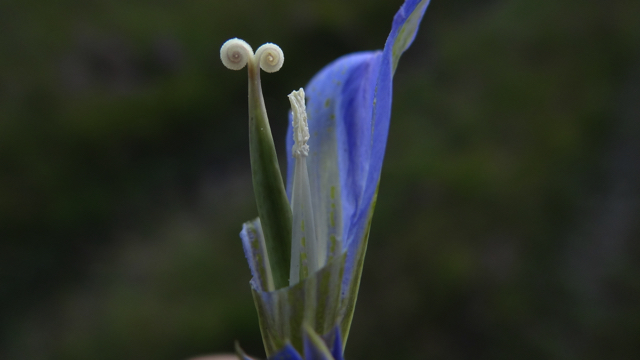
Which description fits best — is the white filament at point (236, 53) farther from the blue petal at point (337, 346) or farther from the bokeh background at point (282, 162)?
the bokeh background at point (282, 162)

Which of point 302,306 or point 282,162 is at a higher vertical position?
point 282,162

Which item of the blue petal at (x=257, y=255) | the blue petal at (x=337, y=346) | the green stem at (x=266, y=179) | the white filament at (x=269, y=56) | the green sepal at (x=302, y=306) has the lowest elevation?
the blue petal at (x=337, y=346)

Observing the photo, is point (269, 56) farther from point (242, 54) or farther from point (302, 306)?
point (302, 306)

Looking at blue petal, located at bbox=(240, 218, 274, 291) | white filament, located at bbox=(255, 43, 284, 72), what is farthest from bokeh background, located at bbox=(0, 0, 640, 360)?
white filament, located at bbox=(255, 43, 284, 72)

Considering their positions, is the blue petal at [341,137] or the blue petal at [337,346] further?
the blue petal at [341,137]

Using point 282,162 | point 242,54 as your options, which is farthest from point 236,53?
point 282,162

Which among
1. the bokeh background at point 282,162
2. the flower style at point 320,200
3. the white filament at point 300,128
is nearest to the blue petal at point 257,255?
the flower style at point 320,200

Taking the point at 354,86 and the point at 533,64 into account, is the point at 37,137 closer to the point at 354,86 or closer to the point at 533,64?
the point at 354,86

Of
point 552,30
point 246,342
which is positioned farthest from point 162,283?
point 552,30
